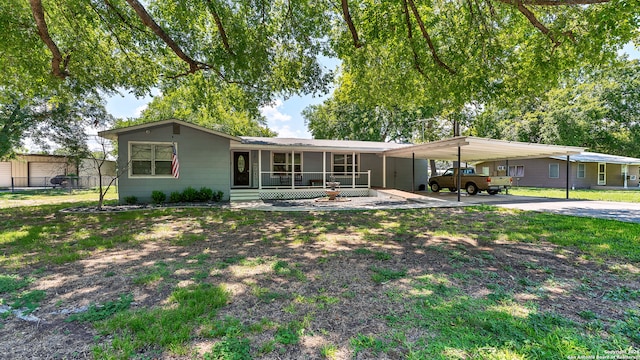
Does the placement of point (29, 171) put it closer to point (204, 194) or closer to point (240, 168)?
point (240, 168)

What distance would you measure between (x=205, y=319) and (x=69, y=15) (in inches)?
467

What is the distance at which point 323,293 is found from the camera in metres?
3.20

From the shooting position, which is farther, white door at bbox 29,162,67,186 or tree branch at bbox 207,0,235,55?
white door at bbox 29,162,67,186

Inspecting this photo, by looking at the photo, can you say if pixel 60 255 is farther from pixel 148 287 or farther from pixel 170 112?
pixel 170 112

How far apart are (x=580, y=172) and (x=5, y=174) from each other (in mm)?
48142

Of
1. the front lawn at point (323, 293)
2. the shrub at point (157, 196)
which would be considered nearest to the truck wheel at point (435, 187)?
the front lawn at point (323, 293)

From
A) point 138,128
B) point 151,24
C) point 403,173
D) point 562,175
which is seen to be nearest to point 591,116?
point 562,175

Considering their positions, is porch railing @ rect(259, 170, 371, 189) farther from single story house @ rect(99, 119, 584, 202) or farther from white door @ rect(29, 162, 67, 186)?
white door @ rect(29, 162, 67, 186)

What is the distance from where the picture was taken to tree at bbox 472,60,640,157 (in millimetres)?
22344

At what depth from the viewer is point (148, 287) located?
3359mm

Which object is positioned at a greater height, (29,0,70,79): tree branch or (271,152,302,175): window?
(29,0,70,79): tree branch

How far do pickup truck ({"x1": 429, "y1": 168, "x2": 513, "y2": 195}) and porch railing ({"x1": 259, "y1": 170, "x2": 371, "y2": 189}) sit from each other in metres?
4.59

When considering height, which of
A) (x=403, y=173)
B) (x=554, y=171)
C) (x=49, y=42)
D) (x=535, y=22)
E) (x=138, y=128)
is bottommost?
(x=403, y=173)

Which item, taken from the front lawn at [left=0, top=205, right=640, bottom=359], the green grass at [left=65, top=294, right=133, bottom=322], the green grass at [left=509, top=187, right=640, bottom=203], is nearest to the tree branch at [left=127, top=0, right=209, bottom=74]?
the front lawn at [left=0, top=205, right=640, bottom=359]
